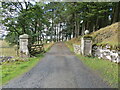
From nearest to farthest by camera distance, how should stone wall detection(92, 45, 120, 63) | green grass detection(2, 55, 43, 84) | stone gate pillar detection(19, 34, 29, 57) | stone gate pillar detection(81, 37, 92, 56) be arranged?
green grass detection(2, 55, 43, 84) → stone wall detection(92, 45, 120, 63) → stone gate pillar detection(19, 34, 29, 57) → stone gate pillar detection(81, 37, 92, 56)

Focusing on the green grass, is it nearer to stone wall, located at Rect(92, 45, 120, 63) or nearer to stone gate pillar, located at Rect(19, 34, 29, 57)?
stone gate pillar, located at Rect(19, 34, 29, 57)

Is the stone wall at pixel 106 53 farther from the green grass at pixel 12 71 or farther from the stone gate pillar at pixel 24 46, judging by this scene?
the stone gate pillar at pixel 24 46

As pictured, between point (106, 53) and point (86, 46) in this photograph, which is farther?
point (86, 46)

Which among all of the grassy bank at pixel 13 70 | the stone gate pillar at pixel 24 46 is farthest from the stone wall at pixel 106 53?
the stone gate pillar at pixel 24 46

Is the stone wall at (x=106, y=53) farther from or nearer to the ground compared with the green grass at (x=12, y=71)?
farther from the ground

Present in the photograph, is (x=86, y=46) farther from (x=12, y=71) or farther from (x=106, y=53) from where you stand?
(x=12, y=71)

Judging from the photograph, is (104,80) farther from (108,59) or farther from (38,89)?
(108,59)

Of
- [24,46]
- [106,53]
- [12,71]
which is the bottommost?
[12,71]

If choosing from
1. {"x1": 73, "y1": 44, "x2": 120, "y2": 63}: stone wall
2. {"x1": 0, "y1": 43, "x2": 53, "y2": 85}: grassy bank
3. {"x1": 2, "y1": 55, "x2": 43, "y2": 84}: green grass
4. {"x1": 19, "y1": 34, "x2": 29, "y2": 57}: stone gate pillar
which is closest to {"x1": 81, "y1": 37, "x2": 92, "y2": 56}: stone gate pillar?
{"x1": 73, "y1": 44, "x2": 120, "y2": 63}: stone wall

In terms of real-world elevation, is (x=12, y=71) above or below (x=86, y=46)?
below

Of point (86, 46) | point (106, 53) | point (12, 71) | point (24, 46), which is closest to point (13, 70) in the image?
point (12, 71)

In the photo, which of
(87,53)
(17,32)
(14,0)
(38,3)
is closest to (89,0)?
(38,3)

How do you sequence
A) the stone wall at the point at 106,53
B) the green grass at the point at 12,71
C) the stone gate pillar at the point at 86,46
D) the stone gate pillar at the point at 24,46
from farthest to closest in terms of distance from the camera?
1. the stone gate pillar at the point at 86,46
2. the stone gate pillar at the point at 24,46
3. the stone wall at the point at 106,53
4. the green grass at the point at 12,71

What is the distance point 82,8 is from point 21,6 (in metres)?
7.90
